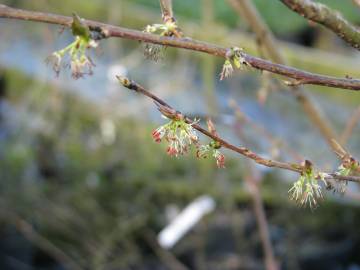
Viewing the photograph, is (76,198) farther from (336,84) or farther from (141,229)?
(336,84)

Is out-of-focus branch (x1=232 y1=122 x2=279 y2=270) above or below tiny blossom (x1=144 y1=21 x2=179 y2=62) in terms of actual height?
above

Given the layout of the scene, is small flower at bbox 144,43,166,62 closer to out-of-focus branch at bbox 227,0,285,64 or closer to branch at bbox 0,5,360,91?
branch at bbox 0,5,360,91

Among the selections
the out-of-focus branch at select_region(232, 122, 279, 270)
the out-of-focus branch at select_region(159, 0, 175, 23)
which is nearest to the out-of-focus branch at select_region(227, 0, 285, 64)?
the out-of-focus branch at select_region(232, 122, 279, 270)

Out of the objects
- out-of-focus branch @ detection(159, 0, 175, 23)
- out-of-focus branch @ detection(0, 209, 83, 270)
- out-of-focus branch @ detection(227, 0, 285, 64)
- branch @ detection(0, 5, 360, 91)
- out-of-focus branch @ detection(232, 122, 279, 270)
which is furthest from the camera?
out-of-focus branch @ detection(0, 209, 83, 270)

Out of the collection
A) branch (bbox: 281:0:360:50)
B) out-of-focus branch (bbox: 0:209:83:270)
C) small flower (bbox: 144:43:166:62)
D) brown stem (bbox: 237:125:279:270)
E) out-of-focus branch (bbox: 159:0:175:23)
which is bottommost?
branch (bbox: 281:0:360:50)

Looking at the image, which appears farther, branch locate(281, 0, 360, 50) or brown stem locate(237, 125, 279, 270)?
brown stem locate(237, 125, 279, 270)

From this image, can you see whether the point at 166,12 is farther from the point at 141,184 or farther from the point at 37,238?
the point at 141,184

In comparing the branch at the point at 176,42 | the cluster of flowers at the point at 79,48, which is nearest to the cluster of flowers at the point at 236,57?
the branch at the point at 176,42
